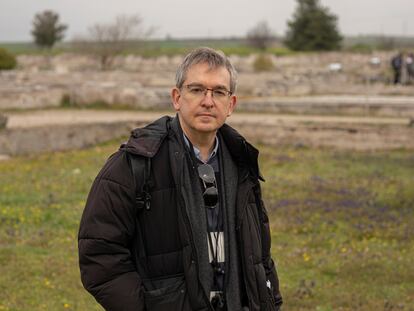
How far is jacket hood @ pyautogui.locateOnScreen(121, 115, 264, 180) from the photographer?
3361 mm

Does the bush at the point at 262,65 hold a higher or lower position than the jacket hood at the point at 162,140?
lower

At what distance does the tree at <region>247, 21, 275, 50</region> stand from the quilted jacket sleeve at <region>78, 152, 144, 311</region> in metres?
61.1

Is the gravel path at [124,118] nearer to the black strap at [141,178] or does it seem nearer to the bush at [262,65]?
the black strap at [141,178]

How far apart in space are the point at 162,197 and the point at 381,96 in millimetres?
24121

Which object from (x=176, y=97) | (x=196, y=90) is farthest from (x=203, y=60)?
(x=176, y=97)

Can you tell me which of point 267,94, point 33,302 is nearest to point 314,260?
point 33,302

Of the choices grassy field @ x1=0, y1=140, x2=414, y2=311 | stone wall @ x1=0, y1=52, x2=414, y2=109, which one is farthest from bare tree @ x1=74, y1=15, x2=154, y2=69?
grassy field @ x1=0, y1=140, x2=414, y2=311

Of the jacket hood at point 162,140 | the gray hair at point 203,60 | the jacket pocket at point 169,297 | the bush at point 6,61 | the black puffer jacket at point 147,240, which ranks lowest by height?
the bush at point 6,61

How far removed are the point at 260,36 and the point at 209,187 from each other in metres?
65.4

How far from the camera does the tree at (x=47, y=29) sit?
61438 mm

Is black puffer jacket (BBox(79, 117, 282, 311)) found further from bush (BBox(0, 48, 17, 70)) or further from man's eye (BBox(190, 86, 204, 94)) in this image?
bush (BBox(0, 48, 17, 70))

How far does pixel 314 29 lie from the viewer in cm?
5359

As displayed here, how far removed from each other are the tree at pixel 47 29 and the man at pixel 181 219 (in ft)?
197

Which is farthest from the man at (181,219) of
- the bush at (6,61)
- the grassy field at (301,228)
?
the bush at (6,61)
